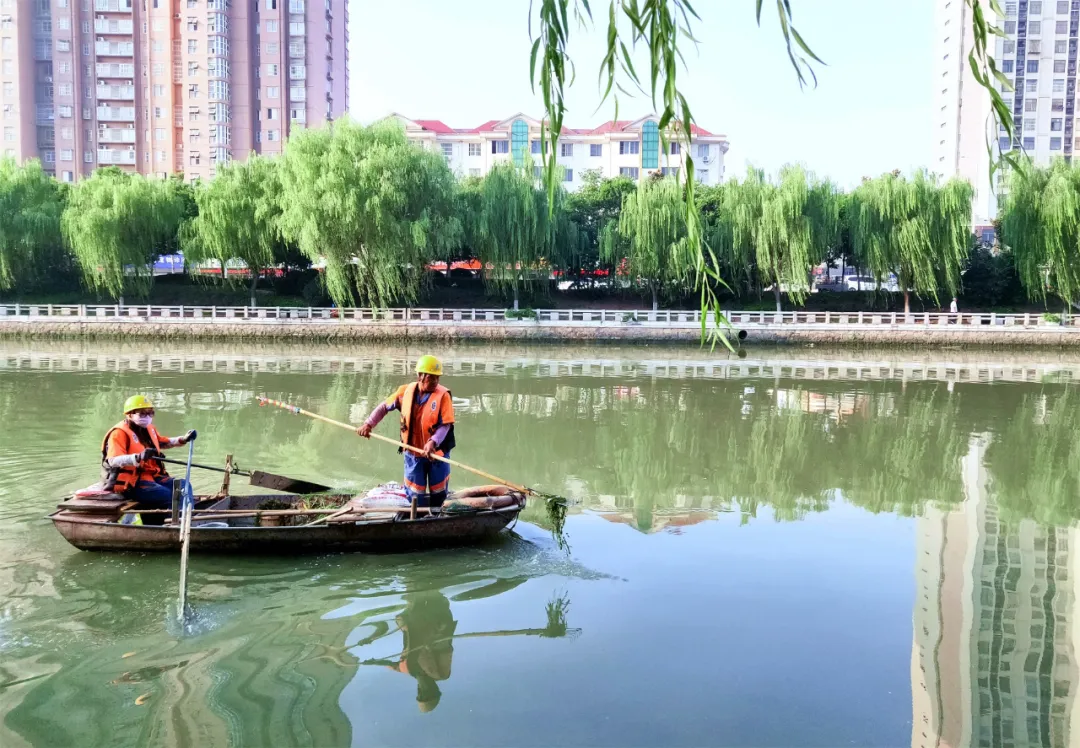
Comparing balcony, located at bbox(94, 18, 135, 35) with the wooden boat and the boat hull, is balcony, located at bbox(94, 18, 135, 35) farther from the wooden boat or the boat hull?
the boat hull

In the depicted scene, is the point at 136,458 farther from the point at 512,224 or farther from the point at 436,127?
the point at 436,127

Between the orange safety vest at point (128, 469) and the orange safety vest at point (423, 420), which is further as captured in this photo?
the orange safety vest at point (423, 420)

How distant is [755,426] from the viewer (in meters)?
13.8

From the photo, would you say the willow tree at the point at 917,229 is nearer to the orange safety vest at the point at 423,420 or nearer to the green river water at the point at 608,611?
the green river water at the point at 608,611

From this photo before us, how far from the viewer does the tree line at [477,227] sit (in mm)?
27547

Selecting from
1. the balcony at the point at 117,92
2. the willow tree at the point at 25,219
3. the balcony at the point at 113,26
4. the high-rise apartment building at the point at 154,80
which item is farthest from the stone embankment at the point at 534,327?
the balcony at the point at 113,26

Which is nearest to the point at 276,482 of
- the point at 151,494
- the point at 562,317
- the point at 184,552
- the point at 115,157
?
the point at 151,494

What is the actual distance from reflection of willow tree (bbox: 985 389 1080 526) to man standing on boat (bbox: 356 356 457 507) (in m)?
5.39

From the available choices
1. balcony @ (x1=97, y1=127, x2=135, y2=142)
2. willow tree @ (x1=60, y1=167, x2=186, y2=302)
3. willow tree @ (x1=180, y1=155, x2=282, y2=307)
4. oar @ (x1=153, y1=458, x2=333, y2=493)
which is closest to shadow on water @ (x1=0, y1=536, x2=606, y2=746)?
oar @ (x1=153, y1=458, x2=333, y2=493)

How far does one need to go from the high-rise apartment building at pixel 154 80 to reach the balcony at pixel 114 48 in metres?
0.06

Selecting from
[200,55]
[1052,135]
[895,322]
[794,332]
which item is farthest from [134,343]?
[1052,135]

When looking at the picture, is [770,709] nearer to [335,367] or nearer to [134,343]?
[335,367]

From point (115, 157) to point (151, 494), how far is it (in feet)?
179

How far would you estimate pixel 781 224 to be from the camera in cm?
2944
